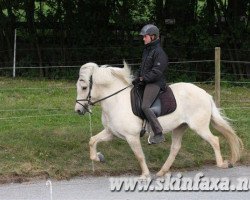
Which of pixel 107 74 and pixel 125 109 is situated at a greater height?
pixel 107 74

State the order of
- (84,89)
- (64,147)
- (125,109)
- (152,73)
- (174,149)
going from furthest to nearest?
(64,147), (174,149), (84,89), (125,109), (152,73)

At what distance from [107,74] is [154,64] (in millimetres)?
814

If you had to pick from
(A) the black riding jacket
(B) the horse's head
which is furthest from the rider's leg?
(B) the horse's head

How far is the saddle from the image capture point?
9188 millimetres

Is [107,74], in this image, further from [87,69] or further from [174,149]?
[174,149]

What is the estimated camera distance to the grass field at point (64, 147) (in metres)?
9.76

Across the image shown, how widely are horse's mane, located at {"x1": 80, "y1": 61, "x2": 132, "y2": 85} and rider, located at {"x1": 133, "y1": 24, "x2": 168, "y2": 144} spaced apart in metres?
0.32

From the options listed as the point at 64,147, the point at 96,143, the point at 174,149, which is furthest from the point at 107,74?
the point at 64,147

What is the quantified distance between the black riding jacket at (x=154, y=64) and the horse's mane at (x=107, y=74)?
0.35 meters

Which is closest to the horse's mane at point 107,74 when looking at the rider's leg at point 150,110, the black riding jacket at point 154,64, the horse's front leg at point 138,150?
the black riding jacket at point 154,64

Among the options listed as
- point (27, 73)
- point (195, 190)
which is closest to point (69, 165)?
point (195, 190)

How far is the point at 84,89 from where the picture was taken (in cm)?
930

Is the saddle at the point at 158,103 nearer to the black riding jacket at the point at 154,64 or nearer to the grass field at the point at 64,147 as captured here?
the black riding jacket at the point at 154,64

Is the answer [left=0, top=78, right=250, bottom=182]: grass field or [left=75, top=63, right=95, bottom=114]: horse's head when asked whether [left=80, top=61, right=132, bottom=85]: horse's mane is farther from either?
[left=0, top=78, right=250, bottom=182]: grass field
